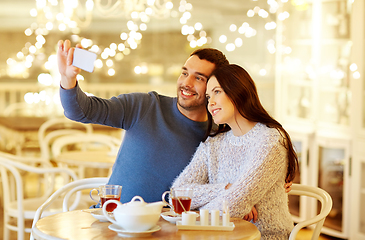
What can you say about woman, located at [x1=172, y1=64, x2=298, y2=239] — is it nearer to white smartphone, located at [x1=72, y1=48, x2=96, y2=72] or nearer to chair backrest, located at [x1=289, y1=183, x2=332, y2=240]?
chair backrest, located at [x1=289, y1=183, x2=332, y2=240]

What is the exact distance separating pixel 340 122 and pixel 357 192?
563mm

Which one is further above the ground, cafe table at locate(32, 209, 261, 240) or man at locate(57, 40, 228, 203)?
man at locate(57, 40, 228, 203)

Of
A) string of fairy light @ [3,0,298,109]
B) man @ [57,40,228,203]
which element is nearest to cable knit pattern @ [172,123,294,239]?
man @ [57,40,228,203]

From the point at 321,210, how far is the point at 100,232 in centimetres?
86

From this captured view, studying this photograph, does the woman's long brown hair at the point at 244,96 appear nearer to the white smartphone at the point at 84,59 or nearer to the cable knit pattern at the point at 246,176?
the cable knit pattern at the point at 246,176

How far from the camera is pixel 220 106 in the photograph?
1602 millimetres

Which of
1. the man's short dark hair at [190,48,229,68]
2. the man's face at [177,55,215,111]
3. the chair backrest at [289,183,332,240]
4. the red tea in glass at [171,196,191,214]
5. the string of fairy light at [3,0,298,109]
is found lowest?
the chair backrest at [289,183,332,240]

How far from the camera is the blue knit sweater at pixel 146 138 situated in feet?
5.58

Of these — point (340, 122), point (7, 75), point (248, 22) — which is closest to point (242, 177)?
point (340, 122)

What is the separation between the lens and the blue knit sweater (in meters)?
1.70

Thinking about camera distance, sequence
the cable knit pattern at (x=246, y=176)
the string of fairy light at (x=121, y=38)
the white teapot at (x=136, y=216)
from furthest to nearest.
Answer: the string of fairy light at (x=121, y=38) < the cable knit pattern at (x=246, y=176) < the white teapot at (x=136, y=216)

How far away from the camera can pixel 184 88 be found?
180 cm

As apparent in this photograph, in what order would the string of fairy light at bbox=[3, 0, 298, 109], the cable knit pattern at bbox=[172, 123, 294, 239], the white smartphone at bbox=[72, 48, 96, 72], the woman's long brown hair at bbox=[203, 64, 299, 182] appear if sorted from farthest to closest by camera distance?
the string of fairy light at bbox=[3, 0, 298, 109]
the woman's long brown hair at bbox=[203, 64, 299, 182]
the cable knit pattern at bbox=[172, 123, 294, 239]
the white smartphone at bbox=[72, 48, 96, 72]

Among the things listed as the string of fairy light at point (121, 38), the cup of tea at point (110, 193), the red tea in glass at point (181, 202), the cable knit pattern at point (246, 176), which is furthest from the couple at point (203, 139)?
the string of fairy light at point (121, 38)
